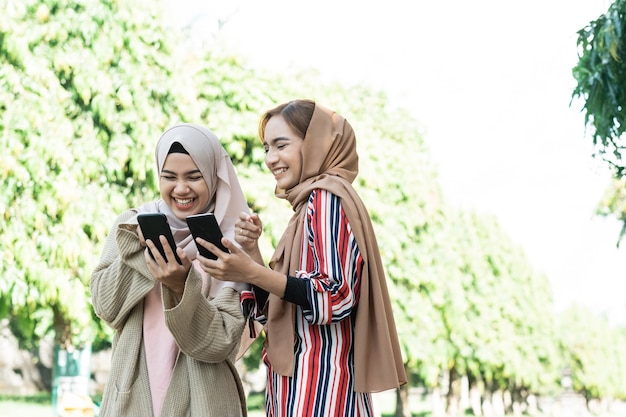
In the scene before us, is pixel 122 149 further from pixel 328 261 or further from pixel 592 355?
pixel 592 355

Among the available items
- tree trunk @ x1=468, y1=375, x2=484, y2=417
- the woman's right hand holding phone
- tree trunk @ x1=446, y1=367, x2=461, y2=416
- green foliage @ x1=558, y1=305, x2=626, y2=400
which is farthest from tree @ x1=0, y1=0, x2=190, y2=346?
green foliage @ x1=558, y1=305, x2=626, y2=400

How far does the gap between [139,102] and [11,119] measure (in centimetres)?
177

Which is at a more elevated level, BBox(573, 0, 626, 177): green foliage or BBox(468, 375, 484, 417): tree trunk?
BBox(573, 0, 626, 177): green foliage

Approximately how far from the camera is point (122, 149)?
495 inches

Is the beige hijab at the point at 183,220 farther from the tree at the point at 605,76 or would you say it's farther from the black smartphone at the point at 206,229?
the tree at the point at 605,76

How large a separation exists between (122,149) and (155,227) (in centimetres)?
1008

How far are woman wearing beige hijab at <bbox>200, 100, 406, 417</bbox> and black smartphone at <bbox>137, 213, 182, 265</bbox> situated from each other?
0.44 ft

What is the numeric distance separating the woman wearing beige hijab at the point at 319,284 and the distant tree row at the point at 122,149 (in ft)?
30.9

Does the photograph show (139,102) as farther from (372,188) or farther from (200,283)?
(200,283)

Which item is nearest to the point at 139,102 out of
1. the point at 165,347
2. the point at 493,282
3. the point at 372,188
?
the point at 372,188

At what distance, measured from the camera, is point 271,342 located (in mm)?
2875

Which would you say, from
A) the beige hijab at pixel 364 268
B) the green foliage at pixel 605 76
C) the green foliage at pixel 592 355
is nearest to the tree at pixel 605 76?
the green foliage at pixel 605 76

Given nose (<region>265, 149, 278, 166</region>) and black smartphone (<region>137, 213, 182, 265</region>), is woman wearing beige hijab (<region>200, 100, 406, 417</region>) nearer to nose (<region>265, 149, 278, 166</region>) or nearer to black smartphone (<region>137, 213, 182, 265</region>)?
nose (<region>265, 149, 278, 166</region>)

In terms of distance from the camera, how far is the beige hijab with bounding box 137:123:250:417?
3.00 m
